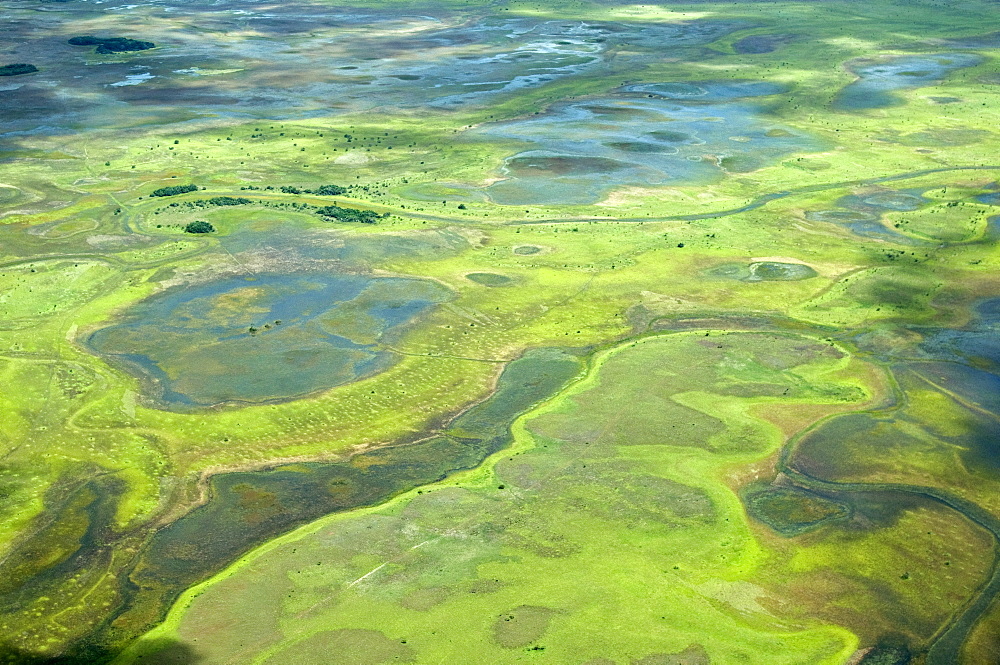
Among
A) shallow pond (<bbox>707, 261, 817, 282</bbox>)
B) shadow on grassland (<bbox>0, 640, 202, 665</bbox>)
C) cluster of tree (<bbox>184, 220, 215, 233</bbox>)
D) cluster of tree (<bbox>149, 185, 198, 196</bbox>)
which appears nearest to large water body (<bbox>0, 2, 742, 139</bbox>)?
cluster of tree (<bbox>149, 185, 198, 196</bbox>)

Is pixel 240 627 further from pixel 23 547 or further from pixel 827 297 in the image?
pixel 827 297

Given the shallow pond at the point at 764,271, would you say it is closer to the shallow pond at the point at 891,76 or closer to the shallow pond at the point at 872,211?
the shallow pond at the point at 872,211

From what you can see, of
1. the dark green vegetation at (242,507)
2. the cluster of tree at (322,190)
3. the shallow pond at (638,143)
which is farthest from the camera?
the shallow pond at (638,143)

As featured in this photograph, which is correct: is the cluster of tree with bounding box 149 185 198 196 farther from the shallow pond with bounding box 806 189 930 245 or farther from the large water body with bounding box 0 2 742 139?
the shallow pond with bounding box 806 189 930 245

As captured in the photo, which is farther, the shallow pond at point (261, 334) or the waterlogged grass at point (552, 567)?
the shallow pond at point (261, 334)

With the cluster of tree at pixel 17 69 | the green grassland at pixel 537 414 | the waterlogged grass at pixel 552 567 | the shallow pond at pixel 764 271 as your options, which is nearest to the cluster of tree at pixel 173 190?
the green grassland at pixel 537 414

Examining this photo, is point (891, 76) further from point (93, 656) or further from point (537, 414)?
point (93, 656)

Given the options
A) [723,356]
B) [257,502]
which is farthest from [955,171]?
[257,502]
